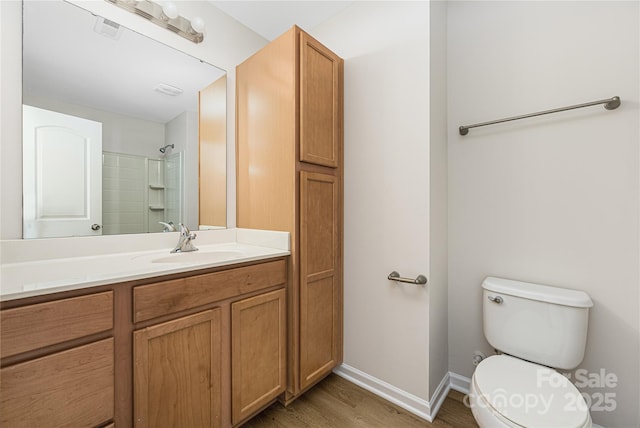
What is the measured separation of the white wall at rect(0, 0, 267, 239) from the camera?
1.08 metres

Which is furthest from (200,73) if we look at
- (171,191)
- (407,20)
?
(407,20)

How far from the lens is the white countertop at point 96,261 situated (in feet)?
2.70

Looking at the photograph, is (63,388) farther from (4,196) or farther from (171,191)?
(171,191)

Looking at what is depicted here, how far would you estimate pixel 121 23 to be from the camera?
53.7 inches

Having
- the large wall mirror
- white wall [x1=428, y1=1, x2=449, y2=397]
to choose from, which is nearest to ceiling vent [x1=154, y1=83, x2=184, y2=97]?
the large wall mirror

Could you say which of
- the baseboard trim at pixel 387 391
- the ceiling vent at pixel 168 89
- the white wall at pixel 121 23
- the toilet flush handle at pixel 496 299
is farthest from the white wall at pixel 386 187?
the ceiling vent at pixel 168 89

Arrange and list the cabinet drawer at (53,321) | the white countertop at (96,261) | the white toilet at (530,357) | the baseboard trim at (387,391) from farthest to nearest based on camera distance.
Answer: the baseboard trim at (387,391), the white toilet at (530,357), the white countertop at (96,261), the cabinet drawer at (53,321)

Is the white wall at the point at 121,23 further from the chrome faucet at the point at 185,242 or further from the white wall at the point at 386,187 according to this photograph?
the white wall at the point at 386,187

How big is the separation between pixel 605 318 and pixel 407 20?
1.83 metres

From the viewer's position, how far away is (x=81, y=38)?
1287 mm

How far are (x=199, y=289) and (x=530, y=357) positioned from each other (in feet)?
5.28

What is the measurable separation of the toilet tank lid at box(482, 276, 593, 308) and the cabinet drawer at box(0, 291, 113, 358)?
68.4 inches

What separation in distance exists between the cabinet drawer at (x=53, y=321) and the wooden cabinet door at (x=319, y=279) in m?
0.87

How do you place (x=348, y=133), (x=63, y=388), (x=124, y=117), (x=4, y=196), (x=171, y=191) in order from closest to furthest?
(x=63, y=388)
(x=4, y=196)
(x=124, y=117)
(x=171, y=191)
(x=348, y=133)
